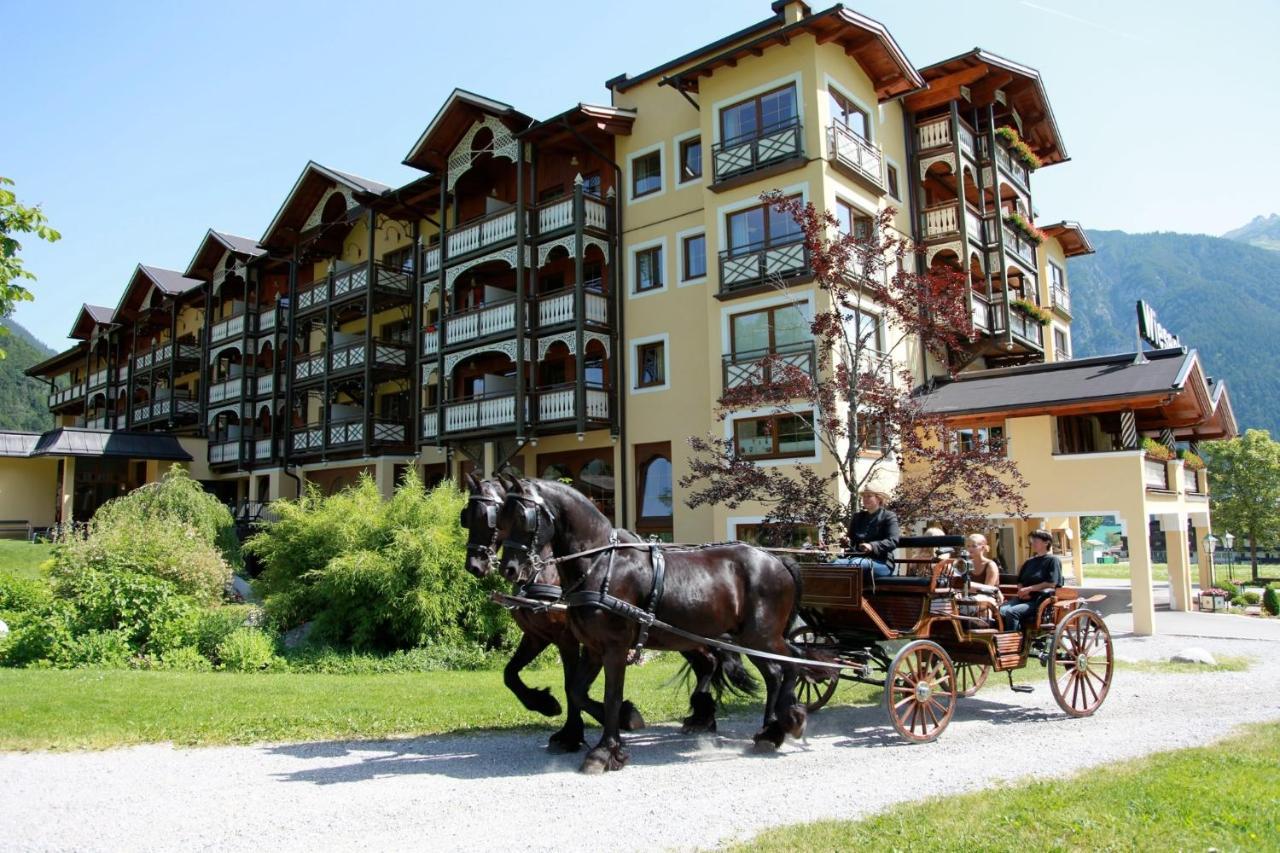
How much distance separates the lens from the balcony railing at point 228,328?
39.6 meters

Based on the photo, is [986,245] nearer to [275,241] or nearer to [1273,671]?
[1273,671]

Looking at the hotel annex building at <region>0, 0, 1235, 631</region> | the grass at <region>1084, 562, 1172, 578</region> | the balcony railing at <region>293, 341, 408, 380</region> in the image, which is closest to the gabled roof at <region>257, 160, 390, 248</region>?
the hotel annex building at <region>0, 0, 1235, 631</region>

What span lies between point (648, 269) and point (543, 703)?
61.4 feet

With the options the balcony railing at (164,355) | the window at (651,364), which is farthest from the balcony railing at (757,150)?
the balcony railing at (164,355)

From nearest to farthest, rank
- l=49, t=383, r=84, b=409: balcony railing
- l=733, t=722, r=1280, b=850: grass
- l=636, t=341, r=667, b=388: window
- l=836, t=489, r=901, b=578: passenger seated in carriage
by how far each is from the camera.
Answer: l=733, t=722, r=1280, b=850: grass → l=836, t=489, r=901, b=578: passenger seated in carriage → l=636, t=341, r=667, b=388: window → l=49, t=383, r=84, b=409: balcony railing

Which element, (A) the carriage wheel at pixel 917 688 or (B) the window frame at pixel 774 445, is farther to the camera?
(B) the window frame at pixel 774 445

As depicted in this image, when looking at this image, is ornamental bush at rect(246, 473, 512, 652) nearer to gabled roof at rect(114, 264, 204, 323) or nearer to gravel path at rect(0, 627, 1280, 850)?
gravel path at rect(0, 627, 1280, 850)

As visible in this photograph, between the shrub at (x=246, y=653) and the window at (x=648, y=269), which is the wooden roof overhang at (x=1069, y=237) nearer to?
the window at (x=648, y=269)

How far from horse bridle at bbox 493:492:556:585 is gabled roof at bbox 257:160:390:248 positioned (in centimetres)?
2800

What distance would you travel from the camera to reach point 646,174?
26.5 meters

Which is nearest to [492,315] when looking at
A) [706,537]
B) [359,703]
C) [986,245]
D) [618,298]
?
[618,298]

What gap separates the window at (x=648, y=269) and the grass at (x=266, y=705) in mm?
14388

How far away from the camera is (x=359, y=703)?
10781 millimetres

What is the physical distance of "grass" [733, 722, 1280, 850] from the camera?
5.68 meters
